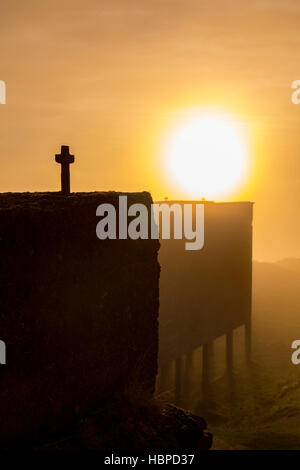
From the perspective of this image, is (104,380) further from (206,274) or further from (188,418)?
(206,274)

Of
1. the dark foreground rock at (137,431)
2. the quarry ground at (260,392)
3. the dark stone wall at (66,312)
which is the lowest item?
the quarry ground at (260,392)

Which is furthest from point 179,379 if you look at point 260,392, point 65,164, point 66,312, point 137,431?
point 66,312

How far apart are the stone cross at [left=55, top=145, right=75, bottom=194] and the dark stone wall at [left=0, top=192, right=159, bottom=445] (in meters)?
0.56

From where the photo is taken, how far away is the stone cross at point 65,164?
6910 millimetres

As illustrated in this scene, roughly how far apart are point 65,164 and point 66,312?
2256 mm

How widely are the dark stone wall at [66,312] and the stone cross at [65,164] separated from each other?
556mm

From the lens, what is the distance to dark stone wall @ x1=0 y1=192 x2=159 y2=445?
5.03 metres

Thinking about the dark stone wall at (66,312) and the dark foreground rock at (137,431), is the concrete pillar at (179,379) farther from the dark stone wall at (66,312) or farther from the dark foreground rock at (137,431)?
the dark foreground rock at (137,431)

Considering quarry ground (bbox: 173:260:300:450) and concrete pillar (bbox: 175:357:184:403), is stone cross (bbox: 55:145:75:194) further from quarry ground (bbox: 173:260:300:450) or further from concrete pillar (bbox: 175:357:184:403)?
concrete pillar (bbox: 175:357:184:403)

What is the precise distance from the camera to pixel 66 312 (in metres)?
5.50

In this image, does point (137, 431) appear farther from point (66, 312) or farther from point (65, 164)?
point (65, 164)

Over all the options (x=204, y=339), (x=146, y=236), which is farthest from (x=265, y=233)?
(x=146, y=236)

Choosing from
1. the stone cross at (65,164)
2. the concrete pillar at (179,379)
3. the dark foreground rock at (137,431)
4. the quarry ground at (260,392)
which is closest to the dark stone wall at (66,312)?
the dark foreground rock at (137,431)
